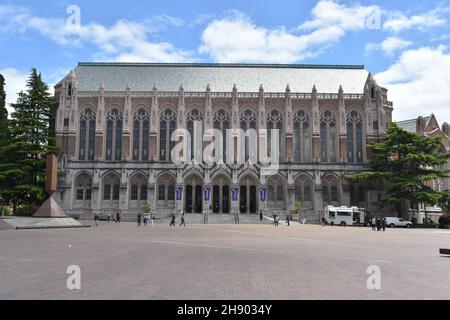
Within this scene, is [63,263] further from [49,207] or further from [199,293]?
[49,207]

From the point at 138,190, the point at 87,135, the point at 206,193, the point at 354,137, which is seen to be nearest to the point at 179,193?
the point at 206,193

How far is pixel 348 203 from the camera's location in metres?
60.0

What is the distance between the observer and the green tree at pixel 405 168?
53656mm

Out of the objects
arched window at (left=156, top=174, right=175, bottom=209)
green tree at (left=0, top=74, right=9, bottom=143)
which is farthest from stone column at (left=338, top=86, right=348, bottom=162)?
green tree at (left=0, top=74, right=9, bottom=143)

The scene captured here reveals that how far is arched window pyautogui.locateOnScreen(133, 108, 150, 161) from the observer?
206ft

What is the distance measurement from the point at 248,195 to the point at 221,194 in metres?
3.91

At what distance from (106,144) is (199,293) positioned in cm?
5647

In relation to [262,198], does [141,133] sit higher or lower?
higher

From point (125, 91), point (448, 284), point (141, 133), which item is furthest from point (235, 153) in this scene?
point (448, 284)

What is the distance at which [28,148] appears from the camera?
51.5 metres

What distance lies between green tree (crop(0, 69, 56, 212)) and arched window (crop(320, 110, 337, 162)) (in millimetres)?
37925

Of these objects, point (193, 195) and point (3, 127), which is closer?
point (3, 127)

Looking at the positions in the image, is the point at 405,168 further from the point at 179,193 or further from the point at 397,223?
the point at 179,193
